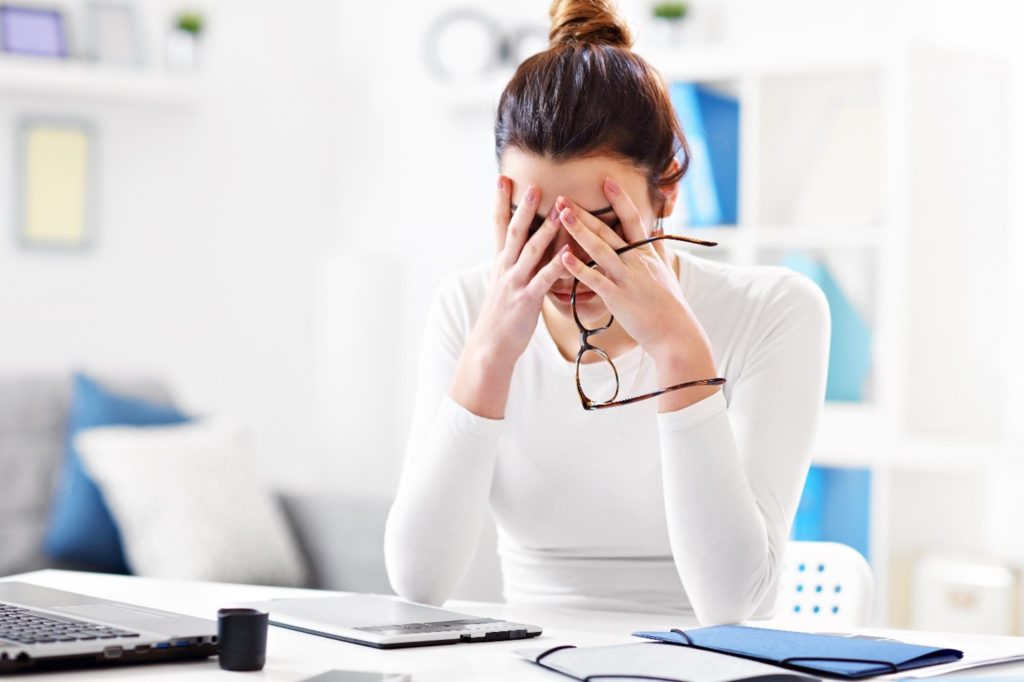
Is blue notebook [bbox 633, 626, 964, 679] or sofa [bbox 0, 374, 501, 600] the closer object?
blue notebook [bbox 633, 626, 964, 679]

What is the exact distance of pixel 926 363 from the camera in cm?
307

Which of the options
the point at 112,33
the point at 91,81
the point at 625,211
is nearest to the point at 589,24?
the point at 625,211

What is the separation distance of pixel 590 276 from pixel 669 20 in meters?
2.18

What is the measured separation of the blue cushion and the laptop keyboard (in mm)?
1732

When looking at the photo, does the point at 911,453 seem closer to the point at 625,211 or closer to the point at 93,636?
the point at 625,211

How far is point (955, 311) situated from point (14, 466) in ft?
7.12

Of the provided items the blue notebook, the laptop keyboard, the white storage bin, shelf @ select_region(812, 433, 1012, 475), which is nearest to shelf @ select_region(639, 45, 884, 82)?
shelf @ select_region(812, 433, 1012, 475)

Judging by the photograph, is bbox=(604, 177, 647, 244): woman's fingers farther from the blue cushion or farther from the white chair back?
the blue cushion

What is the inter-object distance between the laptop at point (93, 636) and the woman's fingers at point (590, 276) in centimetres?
53

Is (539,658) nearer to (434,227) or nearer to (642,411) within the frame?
(642,411)

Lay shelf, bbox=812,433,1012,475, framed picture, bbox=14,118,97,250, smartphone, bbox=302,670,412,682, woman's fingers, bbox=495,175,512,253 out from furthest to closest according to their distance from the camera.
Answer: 1. framed picture, bbox=14,118,97,250
2. shelf, bbox=812,433,1012,475
3. woman's fingers, bbox=495,175,512,253
4. smartphone, bbox=302,670,412,682

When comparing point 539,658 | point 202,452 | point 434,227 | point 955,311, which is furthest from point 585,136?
point 434,227

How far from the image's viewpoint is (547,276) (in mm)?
1414

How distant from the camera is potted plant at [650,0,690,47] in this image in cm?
338
